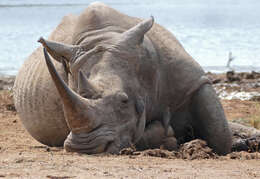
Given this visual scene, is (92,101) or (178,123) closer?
(92,101)

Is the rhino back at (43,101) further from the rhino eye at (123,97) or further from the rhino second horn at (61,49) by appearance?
the rhino eye at (123,97)

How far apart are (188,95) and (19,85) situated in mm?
2147

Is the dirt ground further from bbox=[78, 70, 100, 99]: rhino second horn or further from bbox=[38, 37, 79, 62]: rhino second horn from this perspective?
bbox=[38, 37, 79, 62]: rhino second horn

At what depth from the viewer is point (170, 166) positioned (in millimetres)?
4879

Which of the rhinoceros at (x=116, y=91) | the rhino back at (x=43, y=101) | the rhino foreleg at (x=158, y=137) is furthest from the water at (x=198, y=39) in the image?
the rhino foreleg at (x=158, y=137)

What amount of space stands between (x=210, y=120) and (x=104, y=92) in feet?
5.52

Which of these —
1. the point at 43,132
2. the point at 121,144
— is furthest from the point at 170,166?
the point at 43,132

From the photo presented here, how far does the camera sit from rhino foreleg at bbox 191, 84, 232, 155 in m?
6.74

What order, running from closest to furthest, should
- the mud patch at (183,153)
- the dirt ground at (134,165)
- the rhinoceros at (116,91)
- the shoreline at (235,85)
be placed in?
the dirt ground at (134,165), the rhinoceros at (116,91), the mud patch at (183,153), the shoreline at (235,85)

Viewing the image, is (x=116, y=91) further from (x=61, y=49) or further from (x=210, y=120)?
(x=210, y=120)

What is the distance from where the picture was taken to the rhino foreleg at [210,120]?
674 centimetres

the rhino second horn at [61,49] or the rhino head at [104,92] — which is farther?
the rhino second horn at [61,49]

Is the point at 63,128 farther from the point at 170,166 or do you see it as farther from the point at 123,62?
the point at 170,166

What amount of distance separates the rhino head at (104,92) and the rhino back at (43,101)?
61cm
